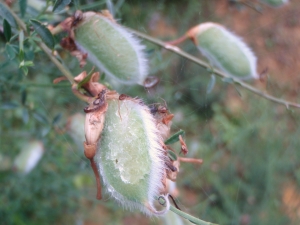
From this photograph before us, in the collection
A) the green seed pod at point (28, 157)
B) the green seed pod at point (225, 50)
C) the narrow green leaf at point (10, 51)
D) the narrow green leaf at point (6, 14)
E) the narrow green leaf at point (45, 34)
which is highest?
the narrow green leaf at point (6, 14)

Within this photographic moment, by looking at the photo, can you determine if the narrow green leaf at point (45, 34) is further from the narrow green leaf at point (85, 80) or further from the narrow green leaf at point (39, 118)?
the narrow green leaf at point (39, 118)

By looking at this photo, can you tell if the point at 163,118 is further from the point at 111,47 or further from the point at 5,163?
the point at 5,163

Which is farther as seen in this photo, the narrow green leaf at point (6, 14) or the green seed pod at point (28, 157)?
the green seed pod at point (28, 157)

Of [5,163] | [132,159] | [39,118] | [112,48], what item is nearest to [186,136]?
[5,163]

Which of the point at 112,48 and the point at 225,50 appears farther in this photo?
the point at 225,50

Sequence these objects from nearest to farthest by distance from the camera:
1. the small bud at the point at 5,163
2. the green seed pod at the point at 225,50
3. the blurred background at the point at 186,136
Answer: the green seed pod at the point at 225,50, the blurred background at the point at 186,136, the small bud at the point at 5,163

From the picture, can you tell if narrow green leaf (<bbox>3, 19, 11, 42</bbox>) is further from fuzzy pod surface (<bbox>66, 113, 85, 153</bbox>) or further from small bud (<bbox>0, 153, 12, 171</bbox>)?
small bud (<bbox>0, 153, 12, 171</bbox>)

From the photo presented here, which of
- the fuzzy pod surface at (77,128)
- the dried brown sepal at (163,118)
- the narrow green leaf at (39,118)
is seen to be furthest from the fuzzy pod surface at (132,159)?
the narrow green leaf at (39,118)

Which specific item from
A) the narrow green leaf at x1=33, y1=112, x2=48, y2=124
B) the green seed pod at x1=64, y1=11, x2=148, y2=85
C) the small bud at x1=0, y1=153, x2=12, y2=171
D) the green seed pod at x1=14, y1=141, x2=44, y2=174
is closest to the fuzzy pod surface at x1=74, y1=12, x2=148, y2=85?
the green seed pod at x1=64, y1=11, x2=148, y2=85
